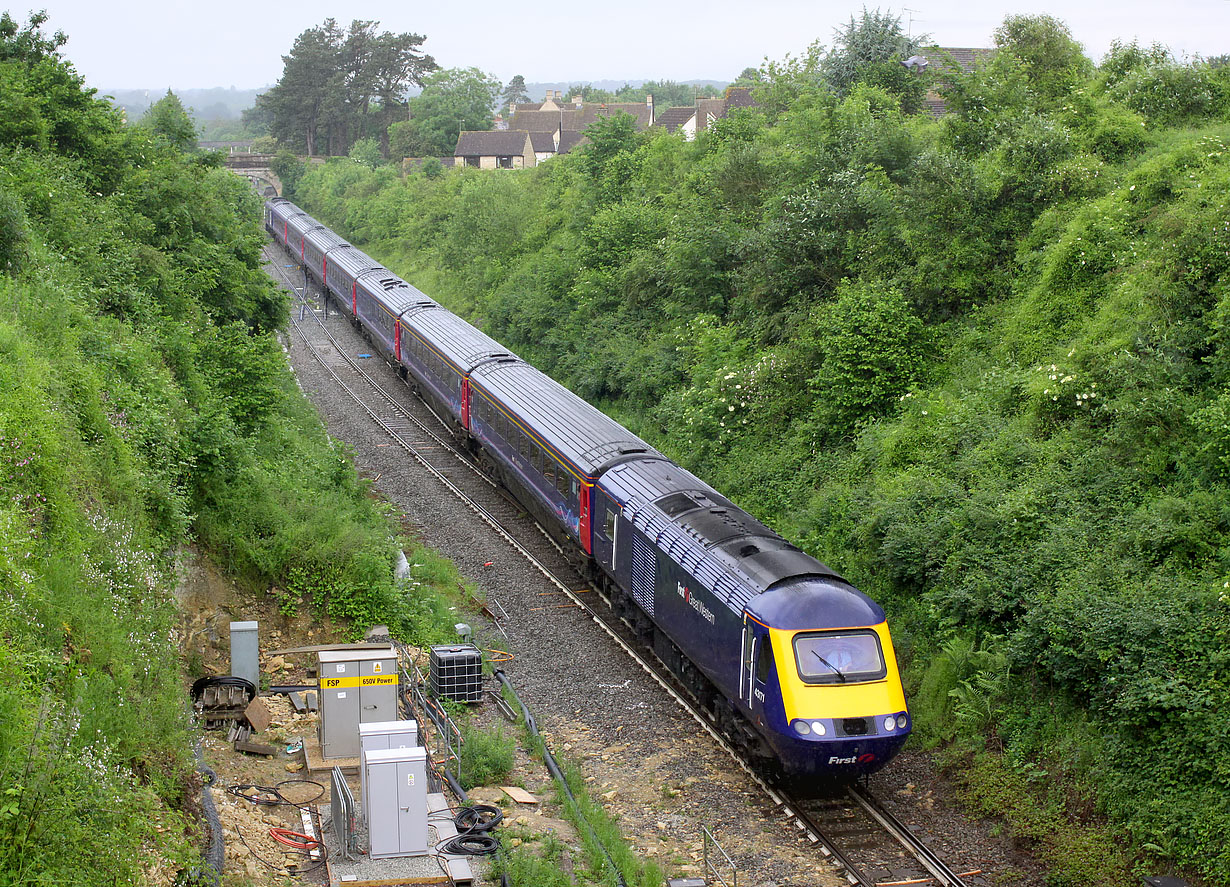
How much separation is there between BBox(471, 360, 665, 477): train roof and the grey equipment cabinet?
21.6 ft

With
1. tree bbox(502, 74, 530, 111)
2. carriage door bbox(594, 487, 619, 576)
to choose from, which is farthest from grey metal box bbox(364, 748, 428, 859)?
tree bbox(502, 74, 530, 111)

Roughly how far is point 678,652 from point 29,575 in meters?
8.80

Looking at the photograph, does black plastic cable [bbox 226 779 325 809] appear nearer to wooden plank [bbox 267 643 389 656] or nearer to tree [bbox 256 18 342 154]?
wooden plank [bbox 267 643 389 656]

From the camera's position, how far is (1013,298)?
1936cm

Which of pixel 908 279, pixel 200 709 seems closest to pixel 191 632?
pixel 200 709

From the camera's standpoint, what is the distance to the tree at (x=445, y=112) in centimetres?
7788

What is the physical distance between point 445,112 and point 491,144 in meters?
6.81

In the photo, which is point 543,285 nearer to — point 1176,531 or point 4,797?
point 1176,531

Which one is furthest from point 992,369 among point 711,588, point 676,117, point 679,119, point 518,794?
point 676,117

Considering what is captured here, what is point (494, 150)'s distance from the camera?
2891 inches

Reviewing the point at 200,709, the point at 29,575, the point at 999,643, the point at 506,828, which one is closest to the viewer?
the point at 29,575

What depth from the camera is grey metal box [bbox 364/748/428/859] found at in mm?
9141

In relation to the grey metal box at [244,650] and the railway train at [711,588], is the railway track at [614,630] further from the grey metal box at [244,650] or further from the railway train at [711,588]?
the grey metal box at [244,650]

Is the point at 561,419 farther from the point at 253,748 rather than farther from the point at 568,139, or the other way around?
the point at 568,139
